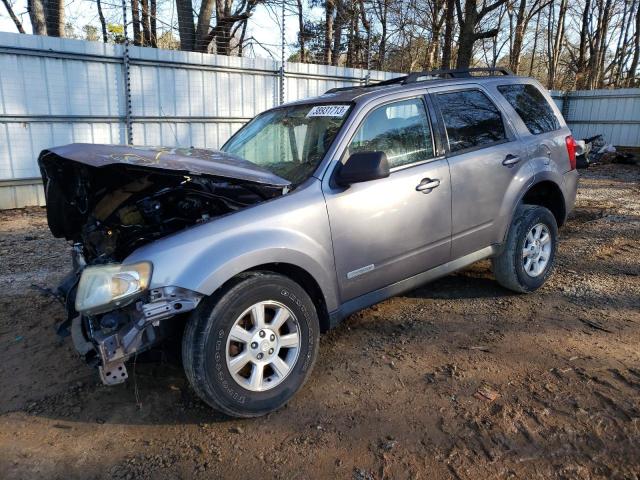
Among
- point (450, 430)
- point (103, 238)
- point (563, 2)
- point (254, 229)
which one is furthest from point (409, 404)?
point (563, 2)

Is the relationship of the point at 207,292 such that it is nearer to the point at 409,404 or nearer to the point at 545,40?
the point at 409,404

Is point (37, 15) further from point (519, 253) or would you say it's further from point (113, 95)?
point (519, 253)

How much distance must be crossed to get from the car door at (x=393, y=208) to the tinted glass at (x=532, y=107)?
120 centimetres

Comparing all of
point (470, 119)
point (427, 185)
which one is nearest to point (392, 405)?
point (427, 185)

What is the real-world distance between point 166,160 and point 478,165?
2.37m

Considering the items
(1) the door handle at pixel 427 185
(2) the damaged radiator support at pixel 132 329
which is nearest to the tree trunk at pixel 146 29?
(1) the door handle at pixel 427 185

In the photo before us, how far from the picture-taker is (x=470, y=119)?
396 cm

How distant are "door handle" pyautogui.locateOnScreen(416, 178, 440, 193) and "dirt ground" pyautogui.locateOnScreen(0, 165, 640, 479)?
1119 millimetres

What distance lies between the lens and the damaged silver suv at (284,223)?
2543mm

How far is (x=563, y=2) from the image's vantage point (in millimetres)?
30141

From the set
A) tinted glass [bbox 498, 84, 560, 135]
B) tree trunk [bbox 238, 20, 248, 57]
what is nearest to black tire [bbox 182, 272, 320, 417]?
tinted glass [bbox 498, 84, 560, 135]

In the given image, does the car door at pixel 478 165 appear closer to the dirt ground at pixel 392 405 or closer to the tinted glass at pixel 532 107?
the tinted glass at pixel 532 107

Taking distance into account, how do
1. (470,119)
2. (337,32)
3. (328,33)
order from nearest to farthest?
(470,119), (328,33), (337,32)

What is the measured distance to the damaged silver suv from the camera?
2.54 metres
